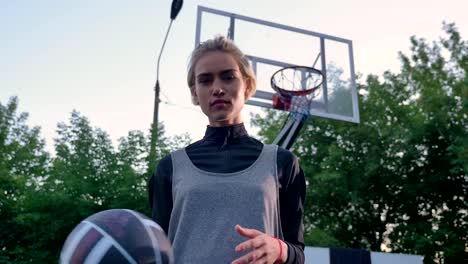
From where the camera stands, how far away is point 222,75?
219cm

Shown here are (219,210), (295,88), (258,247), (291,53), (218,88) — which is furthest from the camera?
(291,53)

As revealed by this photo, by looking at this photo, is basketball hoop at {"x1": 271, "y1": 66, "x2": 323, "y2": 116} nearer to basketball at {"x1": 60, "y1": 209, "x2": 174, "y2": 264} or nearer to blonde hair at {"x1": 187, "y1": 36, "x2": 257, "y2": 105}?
blonde hair at {"x1": 187, "y1": 36, "x2": 257, "y2": 105}

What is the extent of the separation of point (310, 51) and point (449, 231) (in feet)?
39.7

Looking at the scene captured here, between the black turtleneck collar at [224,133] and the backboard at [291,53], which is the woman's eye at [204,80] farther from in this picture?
the backboard at [291,53]

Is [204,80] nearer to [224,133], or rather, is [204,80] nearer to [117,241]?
[224,133]

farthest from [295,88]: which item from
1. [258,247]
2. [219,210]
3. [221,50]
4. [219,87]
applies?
[258,247]

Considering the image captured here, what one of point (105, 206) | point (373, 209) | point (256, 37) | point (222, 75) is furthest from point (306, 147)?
point (222, 75)

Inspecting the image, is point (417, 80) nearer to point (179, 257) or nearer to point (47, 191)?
point (47, 191)

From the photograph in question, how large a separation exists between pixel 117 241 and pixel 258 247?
0.49 metres

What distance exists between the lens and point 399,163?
20594 millimetres

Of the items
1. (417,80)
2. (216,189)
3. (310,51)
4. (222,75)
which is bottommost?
(216,189)

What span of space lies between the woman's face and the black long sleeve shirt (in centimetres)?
7

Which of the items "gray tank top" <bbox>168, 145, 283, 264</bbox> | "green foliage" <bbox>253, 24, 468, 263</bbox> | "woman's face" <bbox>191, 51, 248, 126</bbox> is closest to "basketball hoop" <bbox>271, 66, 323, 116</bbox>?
"woman's face" <bbox>191, 51, 248, 126</bbox>

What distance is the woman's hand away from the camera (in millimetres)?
1563
